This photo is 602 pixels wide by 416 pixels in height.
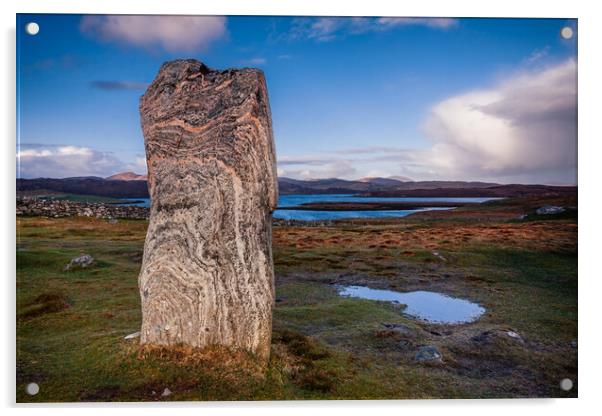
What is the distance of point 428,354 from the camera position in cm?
844

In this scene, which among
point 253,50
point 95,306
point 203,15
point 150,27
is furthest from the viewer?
point 95,306

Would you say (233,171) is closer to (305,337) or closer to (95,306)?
(305,337)

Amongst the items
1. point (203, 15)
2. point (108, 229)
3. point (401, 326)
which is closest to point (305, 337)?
point (401, 326)

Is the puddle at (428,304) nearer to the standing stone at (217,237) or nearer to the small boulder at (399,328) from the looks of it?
the small boulder at (399,328)

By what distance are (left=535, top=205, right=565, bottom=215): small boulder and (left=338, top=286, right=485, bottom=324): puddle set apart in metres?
3.04

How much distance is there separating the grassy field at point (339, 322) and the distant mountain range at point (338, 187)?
2.41 ft

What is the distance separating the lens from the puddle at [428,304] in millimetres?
10984

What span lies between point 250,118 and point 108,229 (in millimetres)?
10457

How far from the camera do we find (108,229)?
15.9 metres

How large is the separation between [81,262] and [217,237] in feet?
27.7

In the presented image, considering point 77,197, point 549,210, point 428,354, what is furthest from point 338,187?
point 428,354

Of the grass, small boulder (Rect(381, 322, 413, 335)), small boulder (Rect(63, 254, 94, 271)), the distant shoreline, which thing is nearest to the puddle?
small boulder (Rect(381, 322, 413, 335))

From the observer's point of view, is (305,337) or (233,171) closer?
(233,171)

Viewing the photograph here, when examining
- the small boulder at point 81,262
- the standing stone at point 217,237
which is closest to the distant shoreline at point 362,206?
the small boulder at point 81,262
